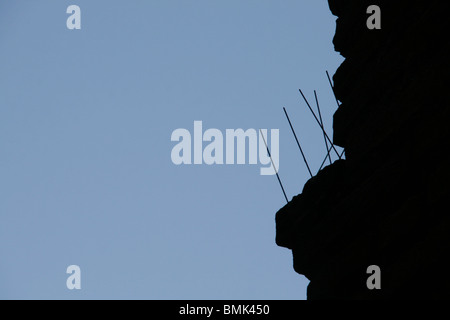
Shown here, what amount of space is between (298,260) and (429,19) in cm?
347

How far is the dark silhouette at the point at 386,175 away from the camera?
654 cm

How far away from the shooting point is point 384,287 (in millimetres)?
6754

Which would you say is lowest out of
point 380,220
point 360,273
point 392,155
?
point 360,273

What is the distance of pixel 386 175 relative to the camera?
7297mm

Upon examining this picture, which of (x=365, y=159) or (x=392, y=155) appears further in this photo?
(x=365, y=159)

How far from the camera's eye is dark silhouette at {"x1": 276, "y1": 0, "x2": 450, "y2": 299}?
21.5 ft

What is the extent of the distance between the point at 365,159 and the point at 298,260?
167cm
